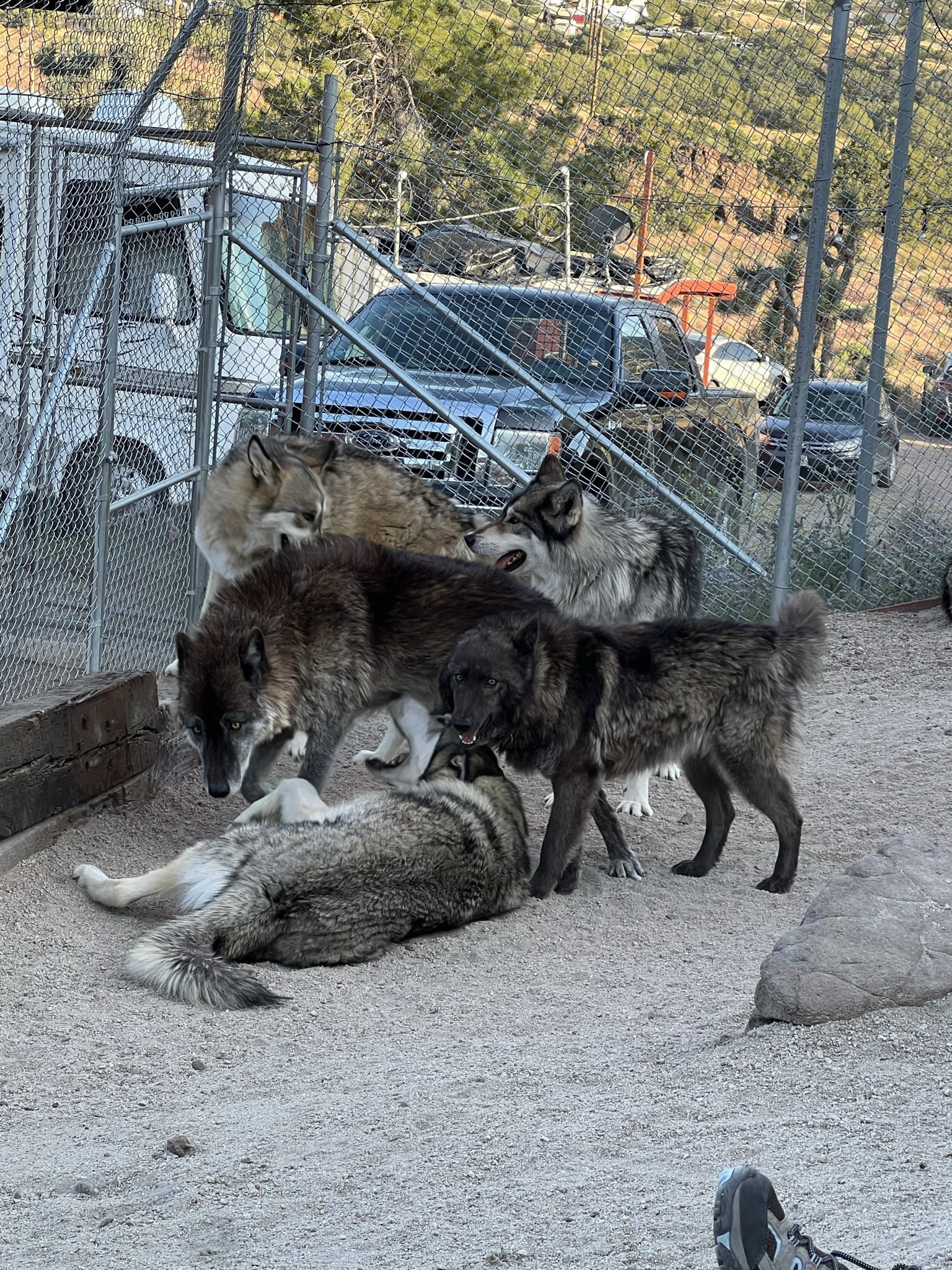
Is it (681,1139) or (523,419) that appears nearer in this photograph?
(681,1139)

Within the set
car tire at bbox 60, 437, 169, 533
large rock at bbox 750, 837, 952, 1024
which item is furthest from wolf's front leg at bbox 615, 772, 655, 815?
car tire at bbox 60, 437, 169, 533

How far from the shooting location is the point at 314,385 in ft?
30.2

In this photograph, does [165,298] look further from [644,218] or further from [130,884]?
[130,884]

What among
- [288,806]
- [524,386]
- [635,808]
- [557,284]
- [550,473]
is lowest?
[635,808]

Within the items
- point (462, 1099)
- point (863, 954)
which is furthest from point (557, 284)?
point (462, 1099)

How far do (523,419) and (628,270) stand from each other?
1.67 metres

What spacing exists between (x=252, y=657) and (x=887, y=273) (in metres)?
5.95

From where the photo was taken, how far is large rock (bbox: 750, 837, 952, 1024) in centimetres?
367

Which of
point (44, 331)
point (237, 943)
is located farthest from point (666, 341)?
point (237, 943)

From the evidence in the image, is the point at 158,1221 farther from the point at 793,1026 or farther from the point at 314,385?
the point at 314,385

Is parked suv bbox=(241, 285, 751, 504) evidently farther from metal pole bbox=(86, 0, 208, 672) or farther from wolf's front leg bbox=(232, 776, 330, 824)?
wolf's front leg bbox=(232, 776, 330, 824)

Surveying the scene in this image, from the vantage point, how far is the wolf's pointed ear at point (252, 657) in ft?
18.2

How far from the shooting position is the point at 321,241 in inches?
355

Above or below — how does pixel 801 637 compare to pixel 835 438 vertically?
below
